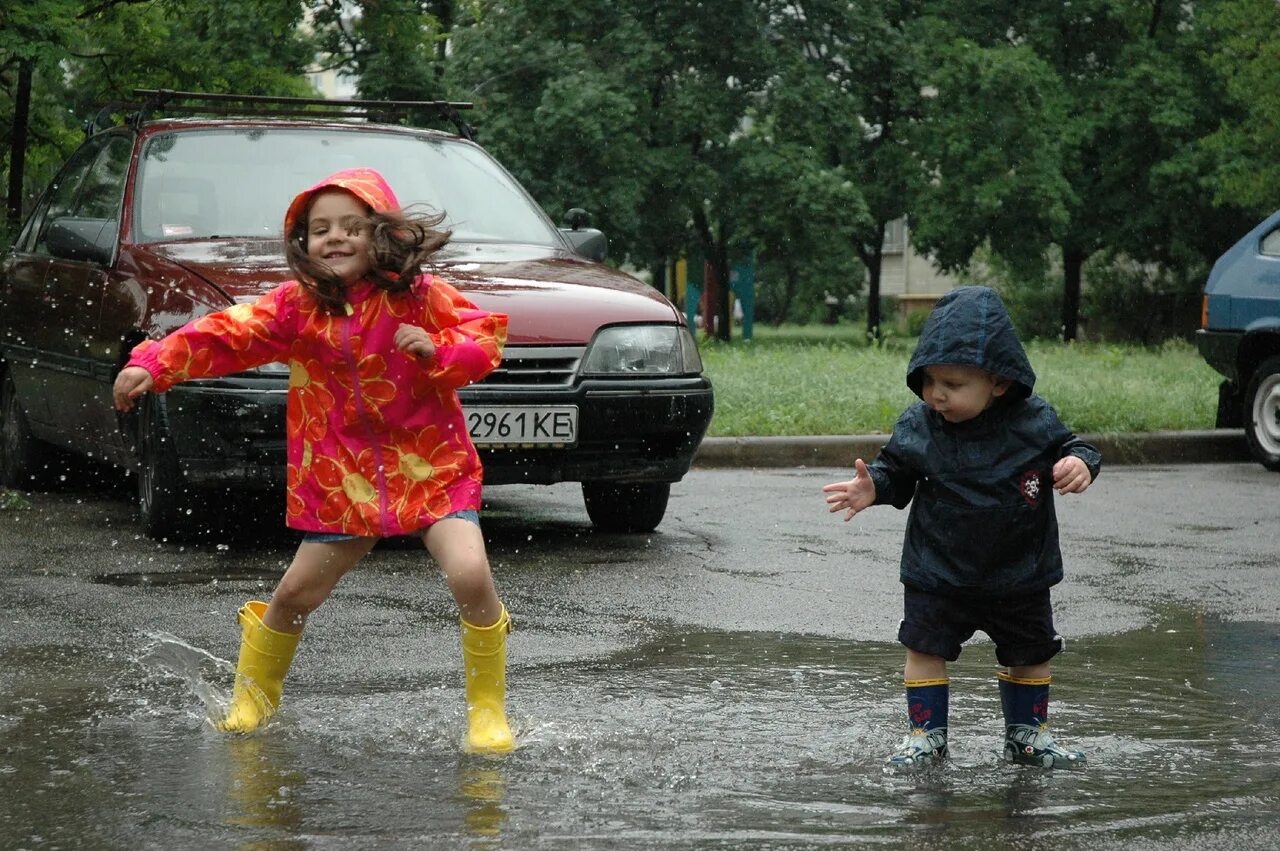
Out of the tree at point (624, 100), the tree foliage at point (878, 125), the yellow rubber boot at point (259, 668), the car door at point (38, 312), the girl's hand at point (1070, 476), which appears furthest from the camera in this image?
the tree foliage at point (878, 125)

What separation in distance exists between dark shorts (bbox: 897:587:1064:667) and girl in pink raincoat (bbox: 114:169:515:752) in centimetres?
91

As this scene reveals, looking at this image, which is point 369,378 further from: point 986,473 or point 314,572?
point 986,473

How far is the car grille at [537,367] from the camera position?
7160 millimetres

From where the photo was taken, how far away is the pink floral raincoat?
13.6ft

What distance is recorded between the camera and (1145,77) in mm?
37219

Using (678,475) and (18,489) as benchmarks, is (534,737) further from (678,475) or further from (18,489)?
(18,489)

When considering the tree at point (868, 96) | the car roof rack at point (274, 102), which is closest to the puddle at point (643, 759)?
the car roof rack at point (274, 102)

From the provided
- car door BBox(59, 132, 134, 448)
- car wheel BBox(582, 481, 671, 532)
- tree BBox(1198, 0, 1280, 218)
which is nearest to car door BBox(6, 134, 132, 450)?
car door BBox(59, 132, 134, 448)

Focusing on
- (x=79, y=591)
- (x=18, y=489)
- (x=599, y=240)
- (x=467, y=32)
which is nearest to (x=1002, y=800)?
(x=79, y=591)

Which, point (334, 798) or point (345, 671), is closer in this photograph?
point (334, 798)

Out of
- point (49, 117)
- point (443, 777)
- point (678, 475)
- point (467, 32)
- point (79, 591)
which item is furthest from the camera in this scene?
point (467, 32)

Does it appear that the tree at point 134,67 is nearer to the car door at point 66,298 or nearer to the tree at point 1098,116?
the car door at point 66,298

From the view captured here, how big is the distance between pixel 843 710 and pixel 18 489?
622 cm

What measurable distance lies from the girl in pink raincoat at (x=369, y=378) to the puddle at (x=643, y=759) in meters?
0.27
